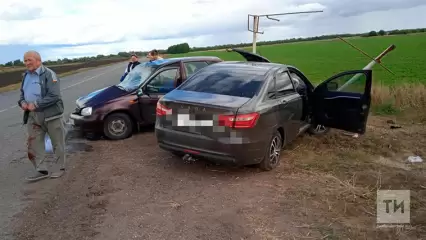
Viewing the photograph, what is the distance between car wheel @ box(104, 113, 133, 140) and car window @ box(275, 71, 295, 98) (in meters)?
3.30

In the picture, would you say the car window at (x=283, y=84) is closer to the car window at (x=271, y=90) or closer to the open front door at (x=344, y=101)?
the car window at (x=271, y=90)

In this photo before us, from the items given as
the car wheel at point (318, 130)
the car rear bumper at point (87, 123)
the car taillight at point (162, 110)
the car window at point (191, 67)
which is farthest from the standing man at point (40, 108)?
the car wheel at point (318, 130)

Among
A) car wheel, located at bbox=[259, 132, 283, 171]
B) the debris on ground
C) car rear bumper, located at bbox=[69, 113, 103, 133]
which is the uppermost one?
car rear bumper, located at bbox=[69, 113, 103, 133]

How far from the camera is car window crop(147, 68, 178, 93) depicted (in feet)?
26.9

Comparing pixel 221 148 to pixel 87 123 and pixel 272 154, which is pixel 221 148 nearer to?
pixel 272 154

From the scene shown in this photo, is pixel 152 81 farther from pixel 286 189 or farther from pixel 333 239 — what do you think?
pixel 333 239

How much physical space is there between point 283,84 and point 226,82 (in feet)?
3.38

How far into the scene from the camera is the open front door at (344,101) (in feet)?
23.0

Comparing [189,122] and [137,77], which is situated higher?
[137,77]

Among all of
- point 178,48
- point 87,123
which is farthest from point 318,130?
point 178,48

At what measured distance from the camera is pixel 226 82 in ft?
20.0

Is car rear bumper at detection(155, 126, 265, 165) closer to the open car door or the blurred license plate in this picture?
the blurred license plate

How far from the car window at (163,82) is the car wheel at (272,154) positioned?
3.07m

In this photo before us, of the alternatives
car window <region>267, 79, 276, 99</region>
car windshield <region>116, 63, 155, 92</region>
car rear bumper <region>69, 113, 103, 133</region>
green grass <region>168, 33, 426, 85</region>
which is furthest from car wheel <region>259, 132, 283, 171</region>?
green grass <region>168, 33, 426, 85</region>
